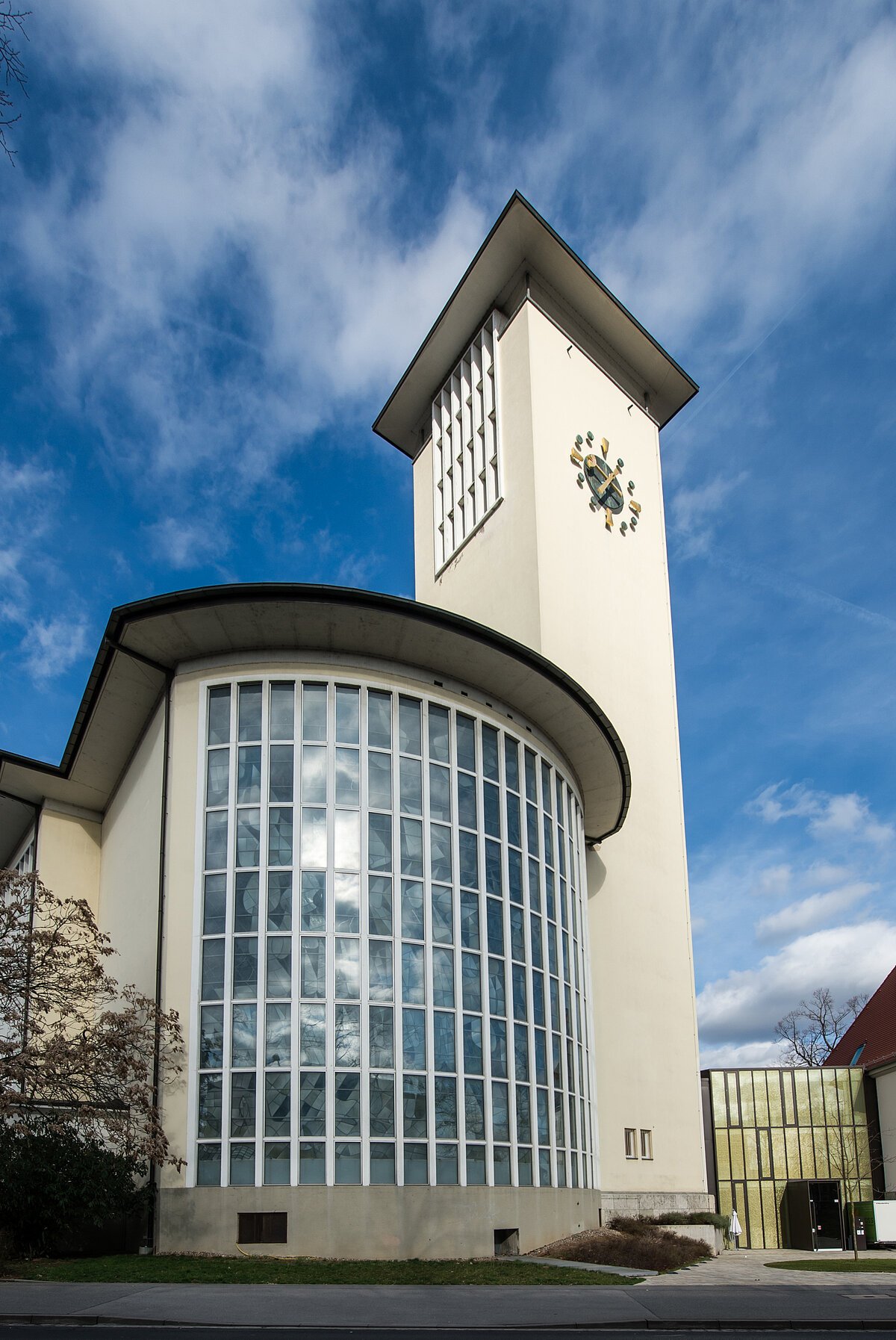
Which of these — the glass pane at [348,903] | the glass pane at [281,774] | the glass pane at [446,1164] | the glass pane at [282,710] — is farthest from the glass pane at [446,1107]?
the glass pane at [282,710]

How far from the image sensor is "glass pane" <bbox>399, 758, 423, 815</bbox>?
23.9 meters

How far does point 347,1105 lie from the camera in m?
21.1

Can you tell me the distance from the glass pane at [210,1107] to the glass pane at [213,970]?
144cm

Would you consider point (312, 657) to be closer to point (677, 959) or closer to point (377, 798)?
point (377, 798)

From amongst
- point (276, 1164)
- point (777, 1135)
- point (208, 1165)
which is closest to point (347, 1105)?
point (276, 1164)

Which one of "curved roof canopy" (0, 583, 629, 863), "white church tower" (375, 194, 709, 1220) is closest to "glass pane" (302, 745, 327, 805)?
"curved roof canopy" (0, 583, 629, 863)

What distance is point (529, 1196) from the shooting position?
23391 millimetres

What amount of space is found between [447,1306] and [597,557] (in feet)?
88.6

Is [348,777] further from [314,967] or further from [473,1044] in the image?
[473,1044]

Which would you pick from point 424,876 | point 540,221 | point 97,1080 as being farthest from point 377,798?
point 540,221

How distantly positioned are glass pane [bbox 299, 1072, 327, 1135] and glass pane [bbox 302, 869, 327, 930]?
2689 mm

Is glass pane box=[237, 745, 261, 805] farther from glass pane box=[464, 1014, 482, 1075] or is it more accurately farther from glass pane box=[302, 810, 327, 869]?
glass pane box=[464, 1014, 482, 1075]

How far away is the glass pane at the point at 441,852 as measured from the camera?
23.8m

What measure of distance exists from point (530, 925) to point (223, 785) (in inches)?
296
